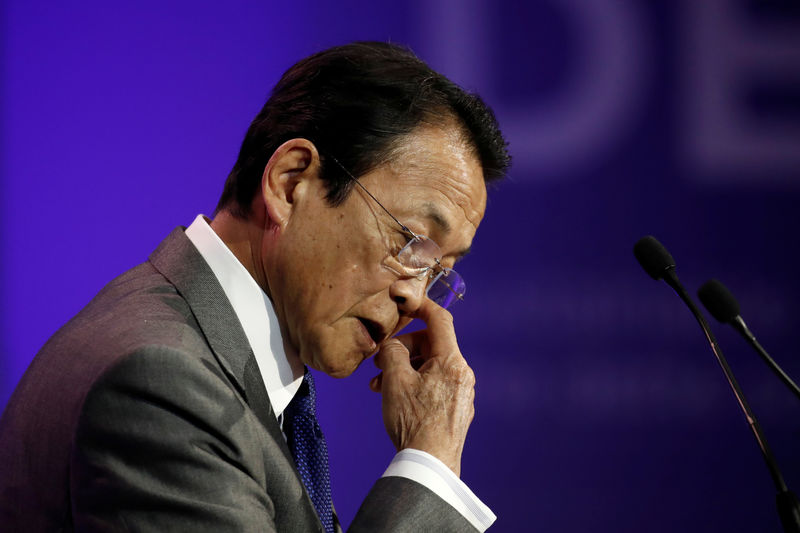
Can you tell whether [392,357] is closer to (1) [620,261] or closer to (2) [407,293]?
(2) [407,293]

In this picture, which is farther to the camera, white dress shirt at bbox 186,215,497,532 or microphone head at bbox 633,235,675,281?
microphone head at bbox 633,235,675,281

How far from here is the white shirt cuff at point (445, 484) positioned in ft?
4.24

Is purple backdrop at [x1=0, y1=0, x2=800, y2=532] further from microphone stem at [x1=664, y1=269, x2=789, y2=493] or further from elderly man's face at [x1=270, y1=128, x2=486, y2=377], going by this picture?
microphone stem at [x1=664, y1=269, x2=789, y2=493]

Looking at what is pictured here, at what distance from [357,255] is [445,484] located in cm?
44

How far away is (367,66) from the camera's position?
1573 mm

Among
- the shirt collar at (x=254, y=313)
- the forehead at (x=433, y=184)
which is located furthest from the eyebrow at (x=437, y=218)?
the shirt collar at (x=254, y=313)

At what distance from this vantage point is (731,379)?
1.28 meters

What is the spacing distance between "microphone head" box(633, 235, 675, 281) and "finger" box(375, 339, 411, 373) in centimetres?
49

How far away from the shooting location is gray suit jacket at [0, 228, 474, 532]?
1.05m

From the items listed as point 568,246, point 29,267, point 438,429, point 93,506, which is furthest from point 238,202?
point 568,246

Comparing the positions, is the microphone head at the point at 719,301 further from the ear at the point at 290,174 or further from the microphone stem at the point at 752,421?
the ear at the point at 290,174

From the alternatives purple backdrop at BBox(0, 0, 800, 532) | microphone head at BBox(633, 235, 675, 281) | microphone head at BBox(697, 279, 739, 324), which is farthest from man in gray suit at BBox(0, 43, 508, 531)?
purple backdrop at BBox(0, 0, 800, 532)

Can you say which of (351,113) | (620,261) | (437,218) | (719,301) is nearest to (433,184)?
(437,218)

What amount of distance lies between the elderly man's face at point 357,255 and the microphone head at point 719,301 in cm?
47
